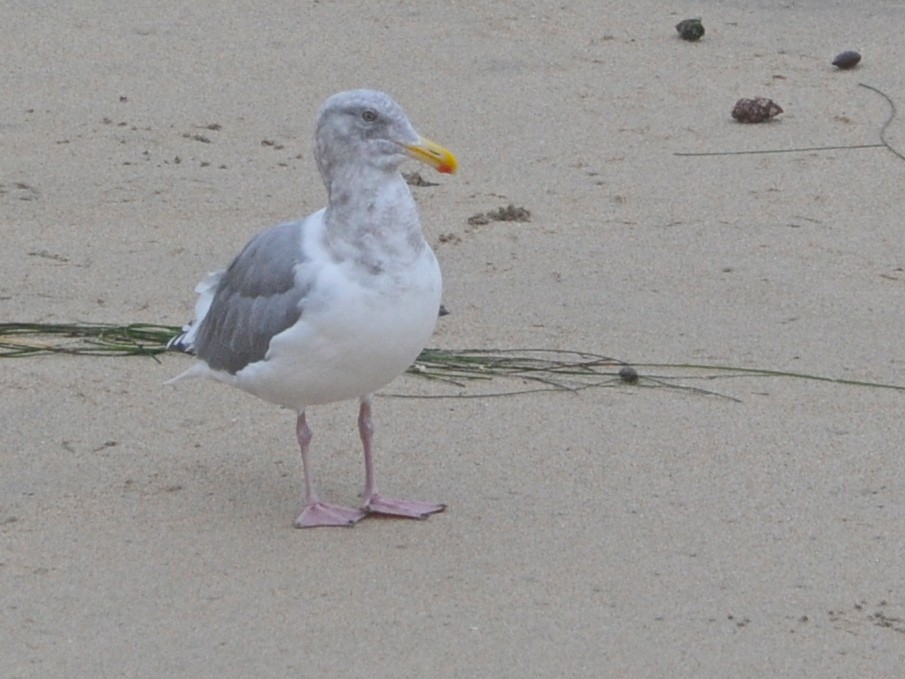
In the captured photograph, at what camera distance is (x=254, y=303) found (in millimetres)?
5109

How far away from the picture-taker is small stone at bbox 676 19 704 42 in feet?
32.0

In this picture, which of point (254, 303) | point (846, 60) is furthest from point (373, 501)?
point (846, 60)

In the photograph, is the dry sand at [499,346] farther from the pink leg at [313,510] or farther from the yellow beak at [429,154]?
the yellow beak at [429,154]

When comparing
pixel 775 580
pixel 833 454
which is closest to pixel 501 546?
pixel 775 580

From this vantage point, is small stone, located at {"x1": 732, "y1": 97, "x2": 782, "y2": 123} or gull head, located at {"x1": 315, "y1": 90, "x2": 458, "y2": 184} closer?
gull head, located at {"x1": 315, "y1": 90, "x2": 458, "y2": 184}

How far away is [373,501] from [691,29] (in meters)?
5.30

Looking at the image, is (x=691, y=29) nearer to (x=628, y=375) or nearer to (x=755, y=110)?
(x=755, y=110)

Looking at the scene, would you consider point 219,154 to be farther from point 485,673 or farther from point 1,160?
point 485,673

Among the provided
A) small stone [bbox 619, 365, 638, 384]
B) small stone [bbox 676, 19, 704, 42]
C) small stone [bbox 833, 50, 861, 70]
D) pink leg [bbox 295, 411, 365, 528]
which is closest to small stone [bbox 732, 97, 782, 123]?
small stone [bbox 833, 50, 861, 70]

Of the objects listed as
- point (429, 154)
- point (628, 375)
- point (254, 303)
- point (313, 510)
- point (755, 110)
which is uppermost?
point (429, 154)

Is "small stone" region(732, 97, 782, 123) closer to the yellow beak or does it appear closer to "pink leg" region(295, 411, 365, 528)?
the yellow beak

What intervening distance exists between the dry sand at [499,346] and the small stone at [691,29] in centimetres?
7

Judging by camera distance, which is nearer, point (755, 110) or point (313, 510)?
point (313, 510)

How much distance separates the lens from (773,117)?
8.79 metres
